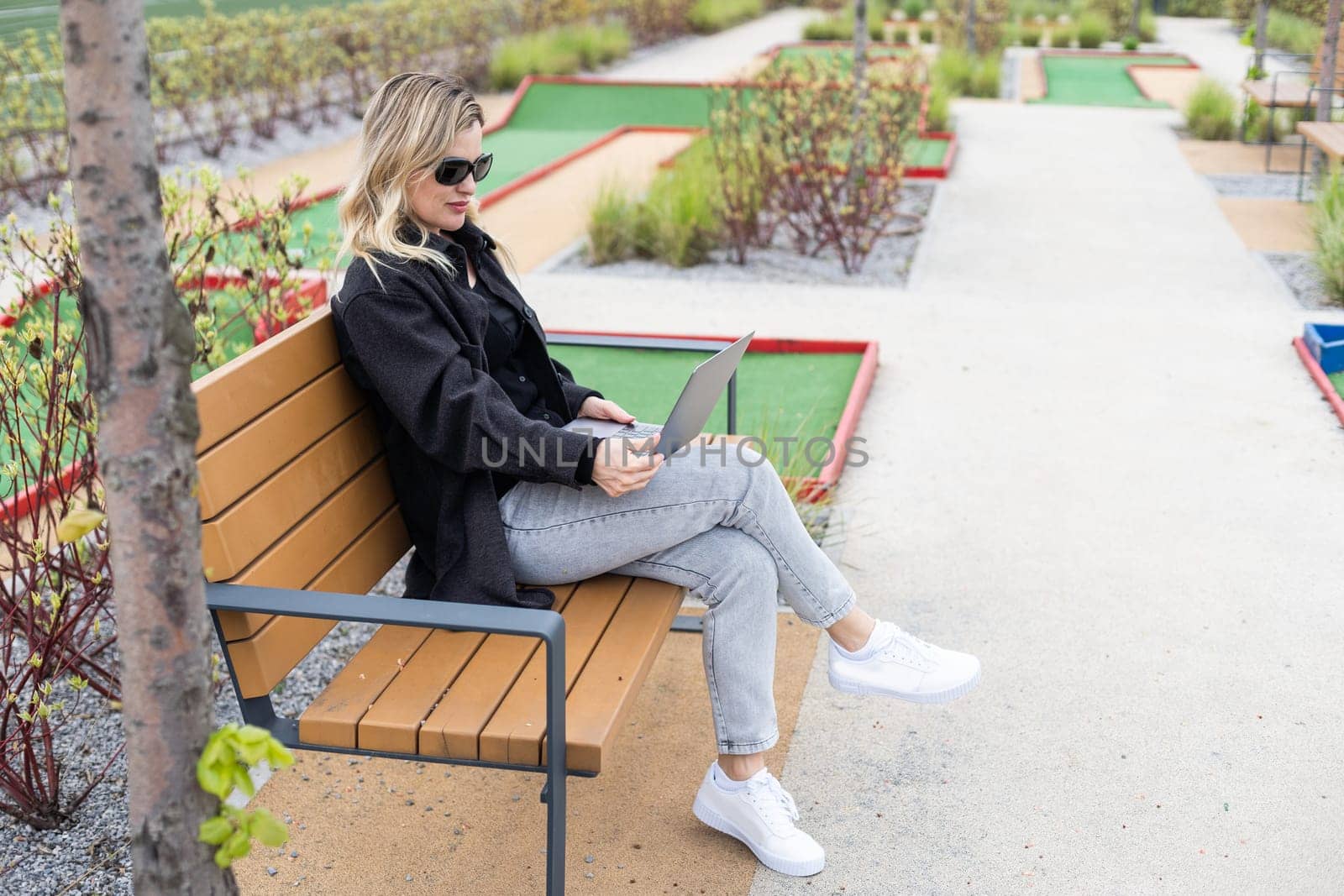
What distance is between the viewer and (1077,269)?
7.63m

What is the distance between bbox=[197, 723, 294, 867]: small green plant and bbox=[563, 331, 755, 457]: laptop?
1098 mm

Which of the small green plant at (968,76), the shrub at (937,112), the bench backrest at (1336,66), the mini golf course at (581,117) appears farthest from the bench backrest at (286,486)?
the small green plant at (968,76)

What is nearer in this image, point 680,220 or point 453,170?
point 453,170

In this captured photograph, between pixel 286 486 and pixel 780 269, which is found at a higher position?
pixel 286 486

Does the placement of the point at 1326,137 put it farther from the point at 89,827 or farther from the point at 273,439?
the point at 89,827

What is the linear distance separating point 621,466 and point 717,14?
2453 centimetres

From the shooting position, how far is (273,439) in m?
2.61

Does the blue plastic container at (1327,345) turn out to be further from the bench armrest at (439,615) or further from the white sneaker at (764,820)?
the bench armrest at (439,615)

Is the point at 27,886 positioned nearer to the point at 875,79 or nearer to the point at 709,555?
the point at 709,555

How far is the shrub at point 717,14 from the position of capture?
25141 millimetres

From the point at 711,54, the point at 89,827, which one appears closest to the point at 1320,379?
the point at 89,827

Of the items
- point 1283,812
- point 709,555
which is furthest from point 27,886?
point 1283,812

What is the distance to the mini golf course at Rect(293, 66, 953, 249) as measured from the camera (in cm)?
1226

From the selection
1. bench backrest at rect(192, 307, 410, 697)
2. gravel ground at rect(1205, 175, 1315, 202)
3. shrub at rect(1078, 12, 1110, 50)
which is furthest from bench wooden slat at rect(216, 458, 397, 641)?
shrub at rect(1078, 12, 1110, 50)
